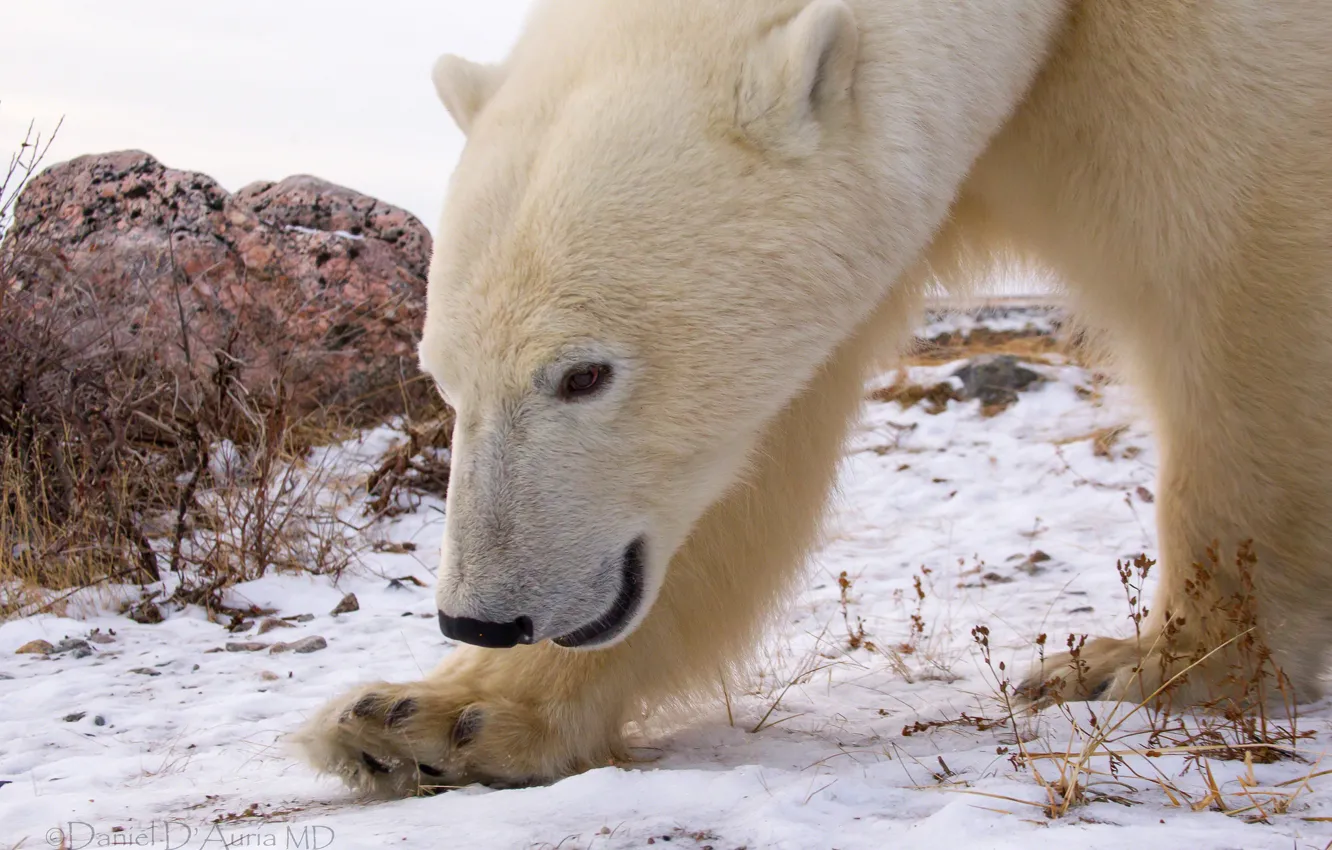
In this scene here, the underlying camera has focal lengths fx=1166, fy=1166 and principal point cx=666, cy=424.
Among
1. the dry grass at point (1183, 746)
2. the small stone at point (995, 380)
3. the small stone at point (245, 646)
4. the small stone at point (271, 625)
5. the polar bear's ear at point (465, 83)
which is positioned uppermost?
the polar bear's ear at point (465, 83)

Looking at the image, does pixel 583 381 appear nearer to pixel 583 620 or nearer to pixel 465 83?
pixel 583 620

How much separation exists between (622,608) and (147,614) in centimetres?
229

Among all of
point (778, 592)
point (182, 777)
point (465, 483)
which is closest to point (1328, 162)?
point (778, 592)

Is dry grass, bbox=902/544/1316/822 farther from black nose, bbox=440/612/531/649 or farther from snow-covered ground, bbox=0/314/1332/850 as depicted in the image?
black nose, bbox=440/612/531/649

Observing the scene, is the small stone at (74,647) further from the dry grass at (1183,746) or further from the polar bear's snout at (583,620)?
the dry grass at (1183,746)

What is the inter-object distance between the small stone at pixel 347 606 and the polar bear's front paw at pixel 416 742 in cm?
170

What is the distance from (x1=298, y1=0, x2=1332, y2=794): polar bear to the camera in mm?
2037

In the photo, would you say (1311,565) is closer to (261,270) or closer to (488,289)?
(488,289)

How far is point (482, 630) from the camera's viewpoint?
2045 mm

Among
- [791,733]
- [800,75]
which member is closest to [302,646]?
[791,733]

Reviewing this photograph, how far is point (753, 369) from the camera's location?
213 cm

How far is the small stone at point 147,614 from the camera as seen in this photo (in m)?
3.80

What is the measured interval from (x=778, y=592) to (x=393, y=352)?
411cm

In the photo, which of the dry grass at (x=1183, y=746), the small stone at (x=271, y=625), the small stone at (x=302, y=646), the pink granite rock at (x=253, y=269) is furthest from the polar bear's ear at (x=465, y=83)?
the pink granite rock at (x=253, y=269)
